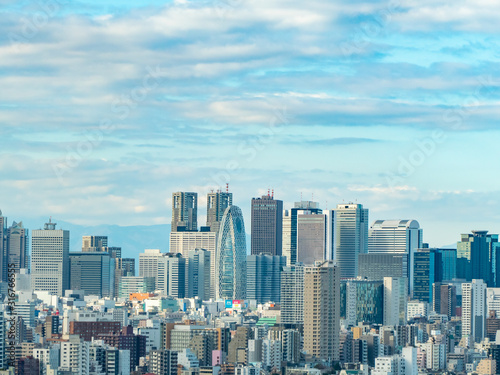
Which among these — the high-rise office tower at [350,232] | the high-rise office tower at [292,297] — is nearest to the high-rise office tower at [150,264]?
the high-rise office tower at [350,232]

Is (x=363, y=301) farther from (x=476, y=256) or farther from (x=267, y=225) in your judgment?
(x=267, y=225)

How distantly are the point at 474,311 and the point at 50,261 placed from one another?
70722 mm

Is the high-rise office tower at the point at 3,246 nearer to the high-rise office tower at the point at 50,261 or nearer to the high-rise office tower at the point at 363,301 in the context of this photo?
the high-rise office tower at the point at 50,261

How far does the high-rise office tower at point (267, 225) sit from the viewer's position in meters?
191

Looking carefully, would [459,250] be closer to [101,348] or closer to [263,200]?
[263,200]

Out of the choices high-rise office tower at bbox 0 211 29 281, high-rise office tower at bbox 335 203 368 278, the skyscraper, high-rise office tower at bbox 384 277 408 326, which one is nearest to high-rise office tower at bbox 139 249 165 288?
high-rise office tower at bbox 0 211 29 281

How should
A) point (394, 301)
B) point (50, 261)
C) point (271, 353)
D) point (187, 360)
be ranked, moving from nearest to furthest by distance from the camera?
point (187, 360) → point (271, 353) → point (394, 301) → point (50, 261)

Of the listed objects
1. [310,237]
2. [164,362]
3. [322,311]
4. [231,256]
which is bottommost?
[164,362]

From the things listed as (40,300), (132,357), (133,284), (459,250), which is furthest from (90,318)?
(459,250)

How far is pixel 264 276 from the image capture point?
182m

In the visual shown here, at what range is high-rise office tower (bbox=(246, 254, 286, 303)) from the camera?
181 meters

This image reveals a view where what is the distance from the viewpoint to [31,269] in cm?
18000

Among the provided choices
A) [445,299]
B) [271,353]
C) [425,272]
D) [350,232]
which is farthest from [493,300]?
[271,353]

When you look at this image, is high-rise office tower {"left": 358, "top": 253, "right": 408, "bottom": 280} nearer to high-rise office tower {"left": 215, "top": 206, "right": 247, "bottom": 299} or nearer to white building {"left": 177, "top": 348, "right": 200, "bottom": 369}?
high-rise office tower {"left": 215, "top": 206, "right": 247, "bottom": 299}
